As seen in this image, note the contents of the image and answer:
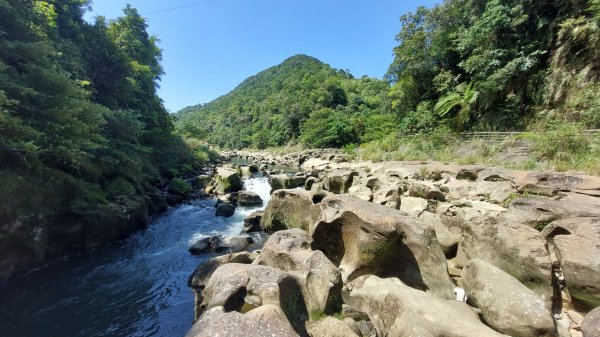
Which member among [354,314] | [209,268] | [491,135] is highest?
[491,135]

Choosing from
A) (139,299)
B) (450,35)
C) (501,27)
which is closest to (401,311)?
(139,299)

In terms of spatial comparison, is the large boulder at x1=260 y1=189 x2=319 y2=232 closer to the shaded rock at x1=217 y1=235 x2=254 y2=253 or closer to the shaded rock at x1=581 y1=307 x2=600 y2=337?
the shaded rock at x1=217 y1=235 x2=254 y2=253

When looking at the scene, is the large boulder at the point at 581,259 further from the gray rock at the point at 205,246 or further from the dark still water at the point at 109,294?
the gray rock at the point at 205,246

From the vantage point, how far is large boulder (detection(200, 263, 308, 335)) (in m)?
3.62

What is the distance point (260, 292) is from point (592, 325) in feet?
12.2

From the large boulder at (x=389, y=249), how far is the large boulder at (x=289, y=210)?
300 centimetres

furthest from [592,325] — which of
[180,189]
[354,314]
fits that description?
[180,189]

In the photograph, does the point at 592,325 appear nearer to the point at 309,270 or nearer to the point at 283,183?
the point at 309,270

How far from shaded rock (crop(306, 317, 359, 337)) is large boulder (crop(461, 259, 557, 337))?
1839 millimetres

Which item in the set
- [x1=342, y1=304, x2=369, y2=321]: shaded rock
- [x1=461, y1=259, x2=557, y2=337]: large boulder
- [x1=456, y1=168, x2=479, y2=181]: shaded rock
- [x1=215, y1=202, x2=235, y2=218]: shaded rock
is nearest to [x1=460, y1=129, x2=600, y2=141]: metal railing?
[x1=456, y1=168, x2=479, y2=181]: shaded rock

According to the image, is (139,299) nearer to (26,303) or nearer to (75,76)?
(26,303)

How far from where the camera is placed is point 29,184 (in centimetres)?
727

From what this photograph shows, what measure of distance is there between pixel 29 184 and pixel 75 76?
8301mm

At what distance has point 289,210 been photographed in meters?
9.01
